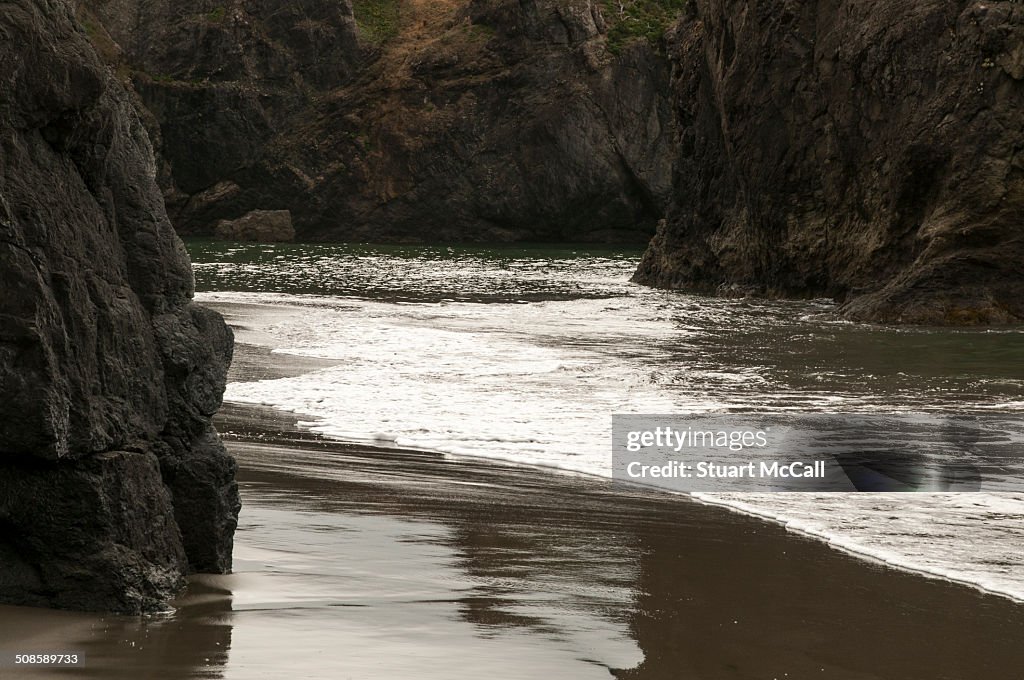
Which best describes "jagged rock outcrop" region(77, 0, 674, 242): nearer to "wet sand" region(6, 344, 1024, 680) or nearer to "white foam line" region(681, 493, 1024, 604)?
"white foam line" region(681, 493, 1024, 604)

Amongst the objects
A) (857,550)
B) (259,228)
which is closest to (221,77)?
(259,228)

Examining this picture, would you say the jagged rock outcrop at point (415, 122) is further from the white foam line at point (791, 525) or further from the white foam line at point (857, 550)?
the white foam line at point (857, 550)

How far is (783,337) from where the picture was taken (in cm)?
1548

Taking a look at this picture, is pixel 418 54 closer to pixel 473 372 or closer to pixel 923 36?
pixel 923 36

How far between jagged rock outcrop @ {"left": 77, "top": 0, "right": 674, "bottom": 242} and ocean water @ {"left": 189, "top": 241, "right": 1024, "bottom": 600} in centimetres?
3217

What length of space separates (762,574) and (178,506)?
2.26 m

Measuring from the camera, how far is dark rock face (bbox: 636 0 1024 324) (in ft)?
58.4

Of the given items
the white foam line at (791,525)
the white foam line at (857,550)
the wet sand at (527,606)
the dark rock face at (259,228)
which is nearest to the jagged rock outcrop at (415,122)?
the dark rock face at (259,228)

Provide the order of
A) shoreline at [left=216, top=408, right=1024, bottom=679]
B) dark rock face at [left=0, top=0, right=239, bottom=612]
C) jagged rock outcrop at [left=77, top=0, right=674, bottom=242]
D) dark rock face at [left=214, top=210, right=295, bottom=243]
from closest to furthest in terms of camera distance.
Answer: dark rock face at [left=0, top=0, right=239, bottom=612] → shoreline at [left=216, top=408, right=1024, bottom=679] → dark rock face at [left=214, top=210, right=295, bottom=243] → jagged rock outcrop at [left=77, top=0, right=674, bottom=242]

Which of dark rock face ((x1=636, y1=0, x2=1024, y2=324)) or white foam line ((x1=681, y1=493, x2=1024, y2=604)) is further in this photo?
dark rock face ((x1=636, y1=0, x2=1024, y2=324))

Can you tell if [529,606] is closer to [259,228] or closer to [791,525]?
[791,525]

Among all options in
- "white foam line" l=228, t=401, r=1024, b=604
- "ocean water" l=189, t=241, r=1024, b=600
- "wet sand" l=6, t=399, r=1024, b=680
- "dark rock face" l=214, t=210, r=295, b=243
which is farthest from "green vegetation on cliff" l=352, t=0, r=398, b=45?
"wet sand" l=6, t=399, r=1024, b=680

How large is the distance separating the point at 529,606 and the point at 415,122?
5462 centimetres

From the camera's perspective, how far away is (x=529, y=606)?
4312 mm
